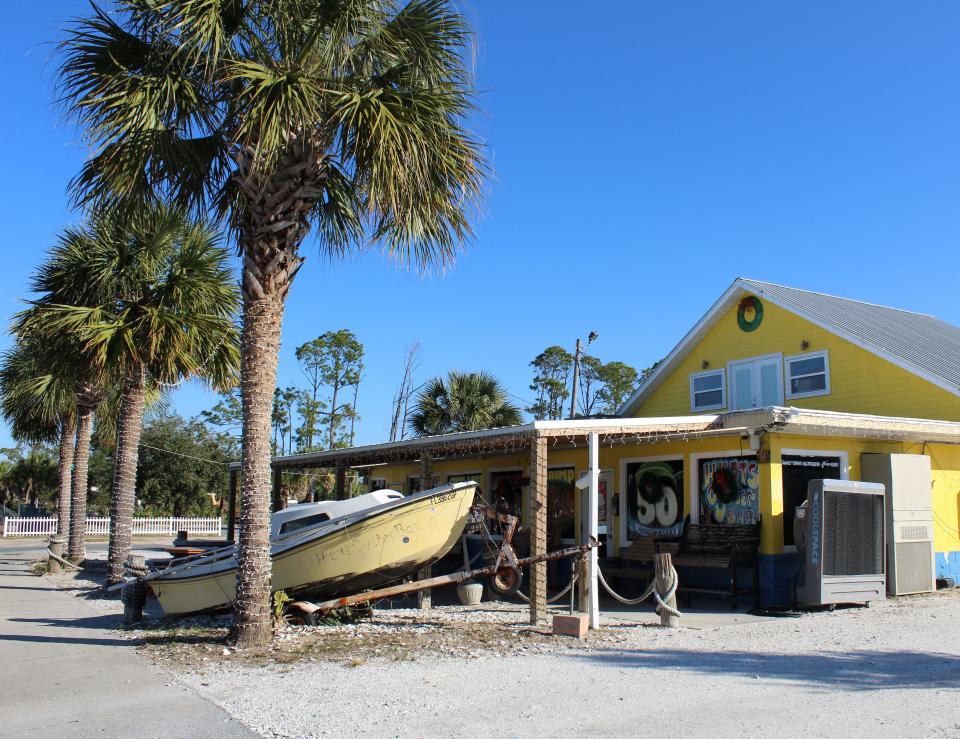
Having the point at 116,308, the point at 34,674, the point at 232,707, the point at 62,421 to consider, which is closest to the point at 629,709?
the point at 232,707

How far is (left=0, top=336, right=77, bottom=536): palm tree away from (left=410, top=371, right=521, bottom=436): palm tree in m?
10.6

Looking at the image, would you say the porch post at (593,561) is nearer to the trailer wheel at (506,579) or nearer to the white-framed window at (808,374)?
the trailer wheel at (506,579)

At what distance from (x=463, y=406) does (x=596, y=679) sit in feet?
61.5

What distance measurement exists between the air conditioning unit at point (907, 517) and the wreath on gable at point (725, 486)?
2410 mm

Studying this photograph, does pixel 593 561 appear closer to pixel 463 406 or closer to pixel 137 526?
pixel 463 406

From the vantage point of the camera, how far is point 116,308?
15.0 metres

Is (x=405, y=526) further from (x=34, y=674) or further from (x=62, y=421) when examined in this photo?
(x=62, y=421)

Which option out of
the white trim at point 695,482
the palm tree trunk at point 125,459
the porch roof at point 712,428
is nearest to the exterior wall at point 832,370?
the porch roof at point 712,428

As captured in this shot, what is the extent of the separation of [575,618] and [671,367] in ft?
40.4

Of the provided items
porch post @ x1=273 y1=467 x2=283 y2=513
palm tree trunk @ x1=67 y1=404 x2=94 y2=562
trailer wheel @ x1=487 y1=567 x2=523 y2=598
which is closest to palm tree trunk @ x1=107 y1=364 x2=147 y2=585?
palm tree trunk @ x1=67 y1=404 x2=94 y2=562

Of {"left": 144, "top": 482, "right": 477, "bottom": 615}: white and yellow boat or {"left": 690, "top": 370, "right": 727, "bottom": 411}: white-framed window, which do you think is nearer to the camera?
{"left": 144, "top": 482, "right": 477, "bottom": 615}: white and yellow boat

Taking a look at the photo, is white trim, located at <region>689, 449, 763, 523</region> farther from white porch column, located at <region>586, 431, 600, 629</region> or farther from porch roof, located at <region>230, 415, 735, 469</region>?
white porch column, located at <region>586, 431, 600, 629</region>

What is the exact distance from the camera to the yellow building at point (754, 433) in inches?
501

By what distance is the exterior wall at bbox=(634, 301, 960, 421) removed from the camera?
1617cm
